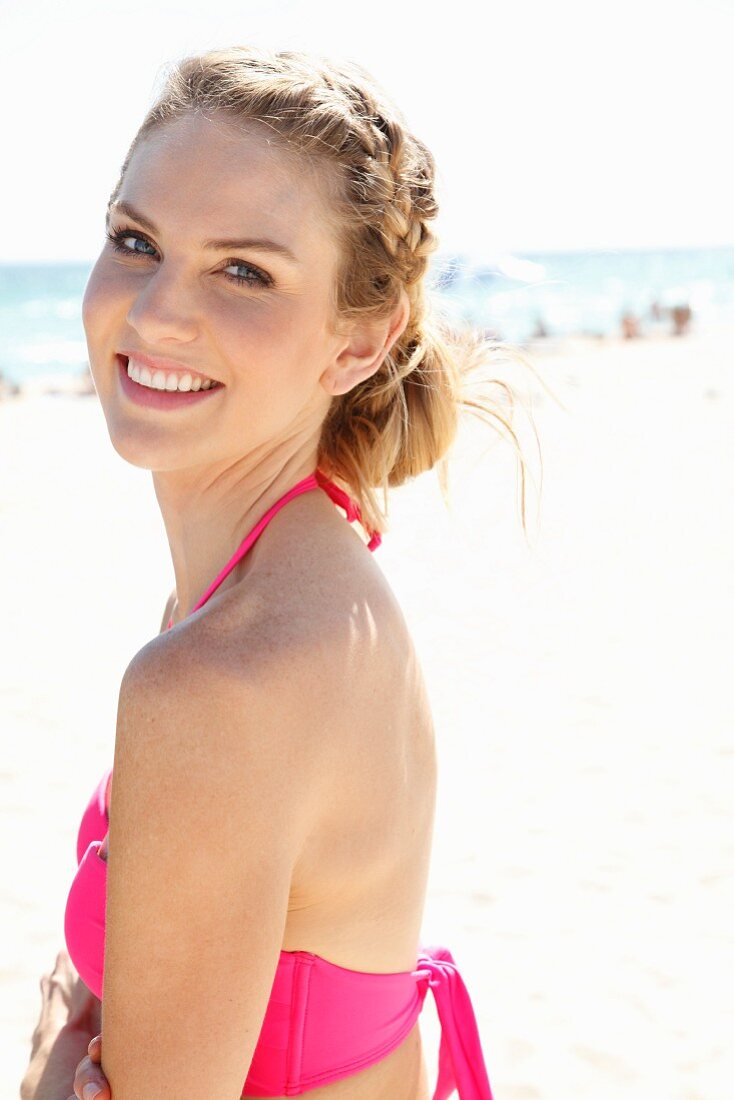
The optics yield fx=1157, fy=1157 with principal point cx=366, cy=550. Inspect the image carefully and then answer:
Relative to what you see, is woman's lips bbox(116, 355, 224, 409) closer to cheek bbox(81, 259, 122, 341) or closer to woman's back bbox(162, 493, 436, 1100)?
cheek bbox(81, 259, 122, 341)

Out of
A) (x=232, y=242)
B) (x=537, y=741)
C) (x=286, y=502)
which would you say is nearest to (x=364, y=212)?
(x=232, y=242)

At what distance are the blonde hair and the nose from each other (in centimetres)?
24

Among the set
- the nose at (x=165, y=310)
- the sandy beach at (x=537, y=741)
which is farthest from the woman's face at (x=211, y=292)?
the sandy beach at (x=537, y=741)

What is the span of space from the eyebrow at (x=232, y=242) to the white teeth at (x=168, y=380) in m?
0.19

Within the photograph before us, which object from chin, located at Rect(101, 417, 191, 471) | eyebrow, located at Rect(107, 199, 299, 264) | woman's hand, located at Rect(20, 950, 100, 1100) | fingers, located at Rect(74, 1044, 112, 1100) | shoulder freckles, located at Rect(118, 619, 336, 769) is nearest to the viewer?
shoulder freckles, located at Rect(118, 619, 336, 769)

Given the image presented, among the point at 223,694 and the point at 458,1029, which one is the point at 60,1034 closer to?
the point at 458,1029

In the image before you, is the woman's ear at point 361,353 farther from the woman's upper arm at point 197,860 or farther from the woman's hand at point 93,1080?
the woman's hand at point 93,1080

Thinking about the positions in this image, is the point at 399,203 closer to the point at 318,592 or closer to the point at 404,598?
the point at 318,592

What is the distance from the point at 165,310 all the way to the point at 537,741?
473 centimetres

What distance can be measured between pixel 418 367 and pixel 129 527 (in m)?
9.69

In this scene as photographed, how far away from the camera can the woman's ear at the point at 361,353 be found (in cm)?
186

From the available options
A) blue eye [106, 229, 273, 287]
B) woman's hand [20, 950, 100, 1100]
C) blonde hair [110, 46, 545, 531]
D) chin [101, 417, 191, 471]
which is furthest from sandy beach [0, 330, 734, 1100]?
woman's hand [20, 950, 100, 1100]

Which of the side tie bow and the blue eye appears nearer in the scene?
the blue eye

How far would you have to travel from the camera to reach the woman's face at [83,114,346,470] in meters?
1.66
